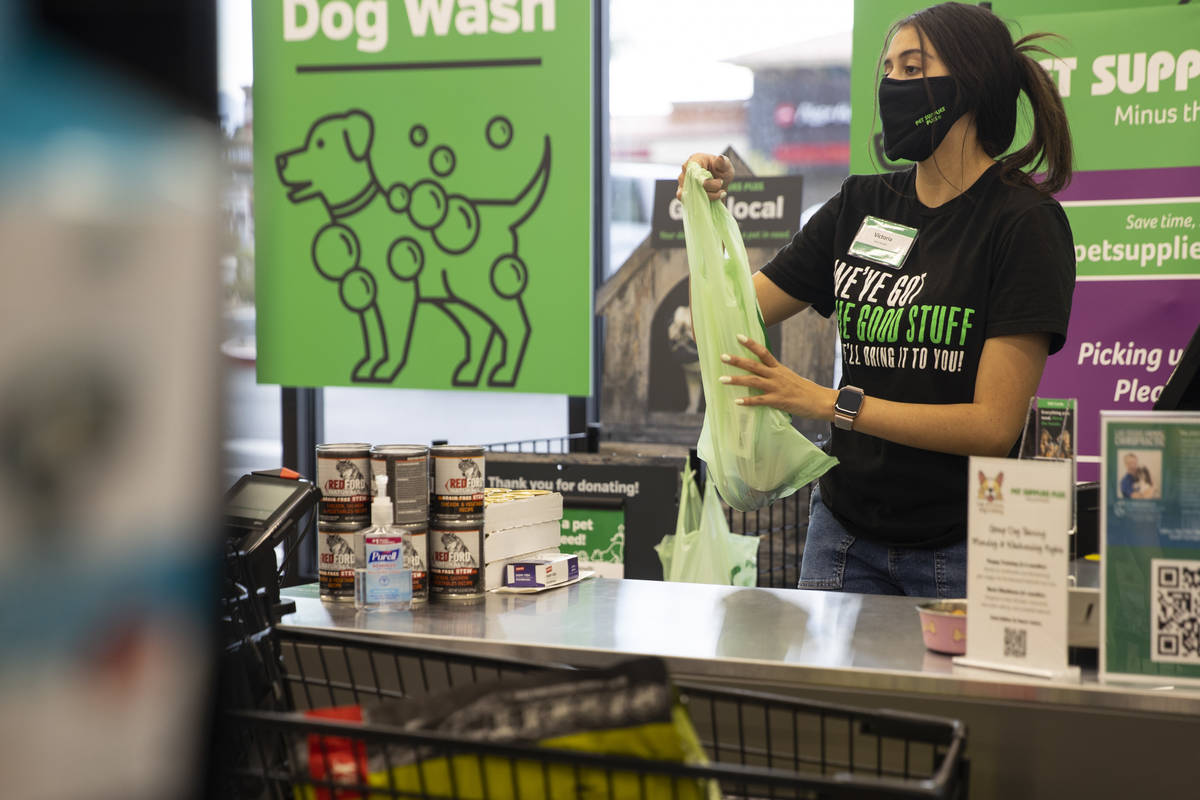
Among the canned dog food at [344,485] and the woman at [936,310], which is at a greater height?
the woman at [936,310]

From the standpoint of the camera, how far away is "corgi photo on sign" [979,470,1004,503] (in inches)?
50.1

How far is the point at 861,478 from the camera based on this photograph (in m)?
1.99

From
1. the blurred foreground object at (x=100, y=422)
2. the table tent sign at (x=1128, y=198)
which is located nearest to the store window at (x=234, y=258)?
the blurred foreground object at (x=100, y=422)

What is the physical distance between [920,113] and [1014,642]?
3.23 feet

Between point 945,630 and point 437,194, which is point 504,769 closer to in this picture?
point 945,630

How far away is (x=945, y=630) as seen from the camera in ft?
4.56

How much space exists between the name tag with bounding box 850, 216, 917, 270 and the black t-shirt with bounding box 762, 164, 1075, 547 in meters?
0.01

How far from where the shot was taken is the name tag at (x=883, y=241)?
77.8 inches

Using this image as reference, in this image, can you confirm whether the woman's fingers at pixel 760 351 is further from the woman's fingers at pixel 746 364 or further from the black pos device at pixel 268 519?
the black pos device at pixel 268 519

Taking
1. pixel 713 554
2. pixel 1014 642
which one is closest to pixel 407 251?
pixel 713 554

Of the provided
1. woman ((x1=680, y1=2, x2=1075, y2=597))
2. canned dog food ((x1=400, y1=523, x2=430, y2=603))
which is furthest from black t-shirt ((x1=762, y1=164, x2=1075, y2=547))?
canned dog food ((x1=400, y1=523, x2=430, y2=603))

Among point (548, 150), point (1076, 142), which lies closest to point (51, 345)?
point (1076, 142)

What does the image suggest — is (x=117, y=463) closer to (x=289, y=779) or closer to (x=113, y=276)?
(x=113, y=276)

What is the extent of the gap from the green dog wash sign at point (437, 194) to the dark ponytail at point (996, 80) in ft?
8.58
